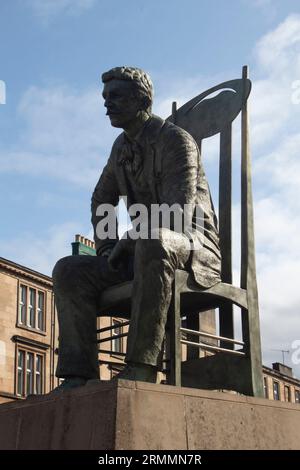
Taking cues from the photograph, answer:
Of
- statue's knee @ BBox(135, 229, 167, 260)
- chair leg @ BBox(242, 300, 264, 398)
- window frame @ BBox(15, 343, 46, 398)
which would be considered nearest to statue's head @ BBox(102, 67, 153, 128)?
statue's knee @ BBox(135, 229, 167, 260)

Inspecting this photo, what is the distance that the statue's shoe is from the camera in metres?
4.91

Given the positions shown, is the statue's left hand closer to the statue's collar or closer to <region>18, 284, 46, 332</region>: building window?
the statue's collar

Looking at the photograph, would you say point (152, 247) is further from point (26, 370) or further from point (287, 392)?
point (287, 392)

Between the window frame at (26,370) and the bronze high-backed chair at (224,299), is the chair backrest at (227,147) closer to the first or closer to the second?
the bronze high-backed chair at (224,299)

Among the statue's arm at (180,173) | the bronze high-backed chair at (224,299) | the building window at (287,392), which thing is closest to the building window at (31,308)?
the building window at (287,392)

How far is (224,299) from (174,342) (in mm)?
789

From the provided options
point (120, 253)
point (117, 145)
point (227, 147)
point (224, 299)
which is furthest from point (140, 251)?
point (227, 147)

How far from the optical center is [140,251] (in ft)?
16.7

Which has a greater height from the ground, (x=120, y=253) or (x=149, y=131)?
(x=149, y=131)

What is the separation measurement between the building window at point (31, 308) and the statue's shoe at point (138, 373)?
24.8 metres

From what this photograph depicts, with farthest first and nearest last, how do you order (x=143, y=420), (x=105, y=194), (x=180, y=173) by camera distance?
(x=105, y=194) < (x=180, y=173) < (x=143, y=420)

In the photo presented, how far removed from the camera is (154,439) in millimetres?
4523

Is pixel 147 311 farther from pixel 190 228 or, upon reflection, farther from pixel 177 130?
pixel 177 130
